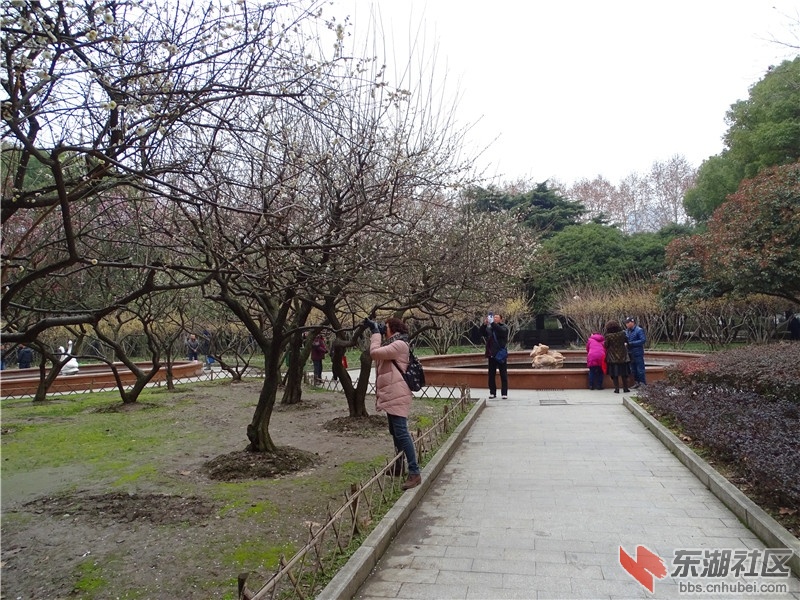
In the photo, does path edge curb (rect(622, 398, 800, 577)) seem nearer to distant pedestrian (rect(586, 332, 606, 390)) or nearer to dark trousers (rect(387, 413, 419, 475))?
dark trousers (rect(387, 413, 419, 475))

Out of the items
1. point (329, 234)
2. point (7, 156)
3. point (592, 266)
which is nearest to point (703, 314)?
point (592, 266)

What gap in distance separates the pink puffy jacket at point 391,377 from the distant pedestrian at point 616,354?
358 inches

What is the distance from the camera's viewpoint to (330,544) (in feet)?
15.7

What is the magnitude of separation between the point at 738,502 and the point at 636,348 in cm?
898

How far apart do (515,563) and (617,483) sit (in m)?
2.64

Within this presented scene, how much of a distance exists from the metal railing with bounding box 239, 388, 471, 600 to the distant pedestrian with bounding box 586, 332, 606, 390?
368 inches

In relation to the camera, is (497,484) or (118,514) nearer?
(118,514)

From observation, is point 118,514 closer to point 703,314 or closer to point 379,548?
point 379,548

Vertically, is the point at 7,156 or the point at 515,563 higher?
the point at 7,156

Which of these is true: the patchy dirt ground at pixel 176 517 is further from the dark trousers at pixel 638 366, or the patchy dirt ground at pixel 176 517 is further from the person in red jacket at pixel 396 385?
the dark trousers at pixel 638 366

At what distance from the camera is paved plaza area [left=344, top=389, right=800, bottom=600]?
13.6 ft

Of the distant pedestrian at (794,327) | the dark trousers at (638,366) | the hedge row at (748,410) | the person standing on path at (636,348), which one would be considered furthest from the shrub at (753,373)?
the distant pedestrian at (794,327)

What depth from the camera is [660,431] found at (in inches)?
350

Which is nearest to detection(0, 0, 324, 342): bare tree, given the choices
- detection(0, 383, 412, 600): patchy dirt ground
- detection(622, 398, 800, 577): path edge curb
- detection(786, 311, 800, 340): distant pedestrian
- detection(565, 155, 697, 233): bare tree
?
detection(0, 383, 412, 600): patchy dirt ground
